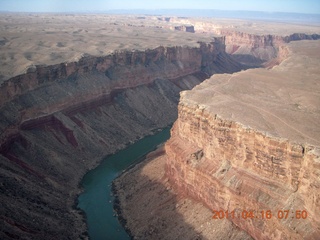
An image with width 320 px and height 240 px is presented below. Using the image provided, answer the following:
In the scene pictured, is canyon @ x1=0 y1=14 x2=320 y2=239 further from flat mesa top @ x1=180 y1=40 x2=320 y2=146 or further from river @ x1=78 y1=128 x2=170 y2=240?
river @ x1=78 y1=128 x2=170 y2=240

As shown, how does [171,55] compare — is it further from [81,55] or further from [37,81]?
[37,81]

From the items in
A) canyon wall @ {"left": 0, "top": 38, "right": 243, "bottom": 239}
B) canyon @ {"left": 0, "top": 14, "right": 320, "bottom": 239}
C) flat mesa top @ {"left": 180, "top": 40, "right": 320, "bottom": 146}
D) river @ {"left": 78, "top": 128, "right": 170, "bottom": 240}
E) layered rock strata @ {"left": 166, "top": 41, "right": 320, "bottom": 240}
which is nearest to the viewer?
layered rock strata @ {"left": 166, "top": 41, "right": 320, "bottom": 240}

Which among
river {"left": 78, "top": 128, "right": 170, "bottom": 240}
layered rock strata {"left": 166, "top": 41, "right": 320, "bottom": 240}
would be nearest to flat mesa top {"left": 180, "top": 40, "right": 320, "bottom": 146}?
layered rock strata {"left": 166, "top": 41, "right": 320, "bottom": 240}

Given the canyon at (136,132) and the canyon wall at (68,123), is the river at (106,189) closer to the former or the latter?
the canyon wall at (68,123)

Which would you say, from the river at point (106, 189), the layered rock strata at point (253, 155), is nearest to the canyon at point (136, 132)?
the layered rock strata at point (253, 155)

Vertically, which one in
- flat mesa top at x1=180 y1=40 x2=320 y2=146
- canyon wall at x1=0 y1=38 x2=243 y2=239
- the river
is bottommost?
the river

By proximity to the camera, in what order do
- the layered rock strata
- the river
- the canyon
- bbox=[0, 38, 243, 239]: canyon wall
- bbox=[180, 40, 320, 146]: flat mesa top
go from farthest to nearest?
the river < bbox=[0, 38, 243, 239]: canyon wall < bbox=[180, 40, 320, 146]: flat mesa top < the canyon < the layered rock strata
